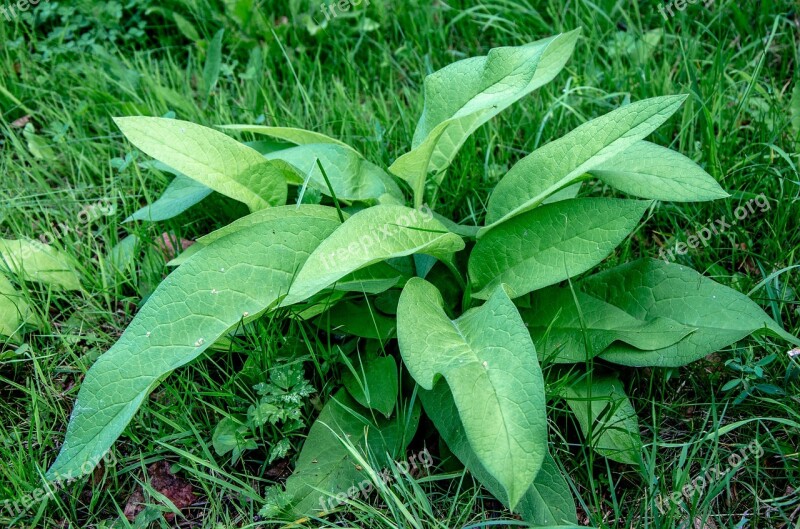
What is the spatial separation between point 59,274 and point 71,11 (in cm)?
143

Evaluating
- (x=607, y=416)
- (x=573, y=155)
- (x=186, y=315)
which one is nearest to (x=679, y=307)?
(x=607, y=416)

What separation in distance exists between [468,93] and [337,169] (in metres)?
0.46

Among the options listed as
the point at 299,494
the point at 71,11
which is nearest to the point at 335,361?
the point at 299,494

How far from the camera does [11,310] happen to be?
2203 mm

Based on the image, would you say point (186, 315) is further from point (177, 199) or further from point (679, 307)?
point (679, 307)

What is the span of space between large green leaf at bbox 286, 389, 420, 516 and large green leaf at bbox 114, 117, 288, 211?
24.0 inches

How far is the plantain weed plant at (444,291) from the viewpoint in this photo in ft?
5.49

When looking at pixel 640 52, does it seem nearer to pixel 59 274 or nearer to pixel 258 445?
pixel 258 445

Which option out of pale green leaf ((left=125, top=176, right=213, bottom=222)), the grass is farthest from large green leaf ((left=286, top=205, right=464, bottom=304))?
pale green leaf ((left=125, top=176, right=213, bottom=222))

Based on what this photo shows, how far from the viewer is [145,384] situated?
168 centimetres

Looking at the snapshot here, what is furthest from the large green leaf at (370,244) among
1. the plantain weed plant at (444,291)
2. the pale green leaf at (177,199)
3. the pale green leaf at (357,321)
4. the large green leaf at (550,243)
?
the pale green leaf at (177,199)

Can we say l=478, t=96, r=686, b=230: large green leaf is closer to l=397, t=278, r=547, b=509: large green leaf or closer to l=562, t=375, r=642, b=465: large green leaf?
l=397, t=278, r=547, b=509: large green leaf

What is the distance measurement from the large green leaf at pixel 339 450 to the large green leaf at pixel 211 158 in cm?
61

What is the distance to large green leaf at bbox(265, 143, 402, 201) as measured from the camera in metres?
2.08
